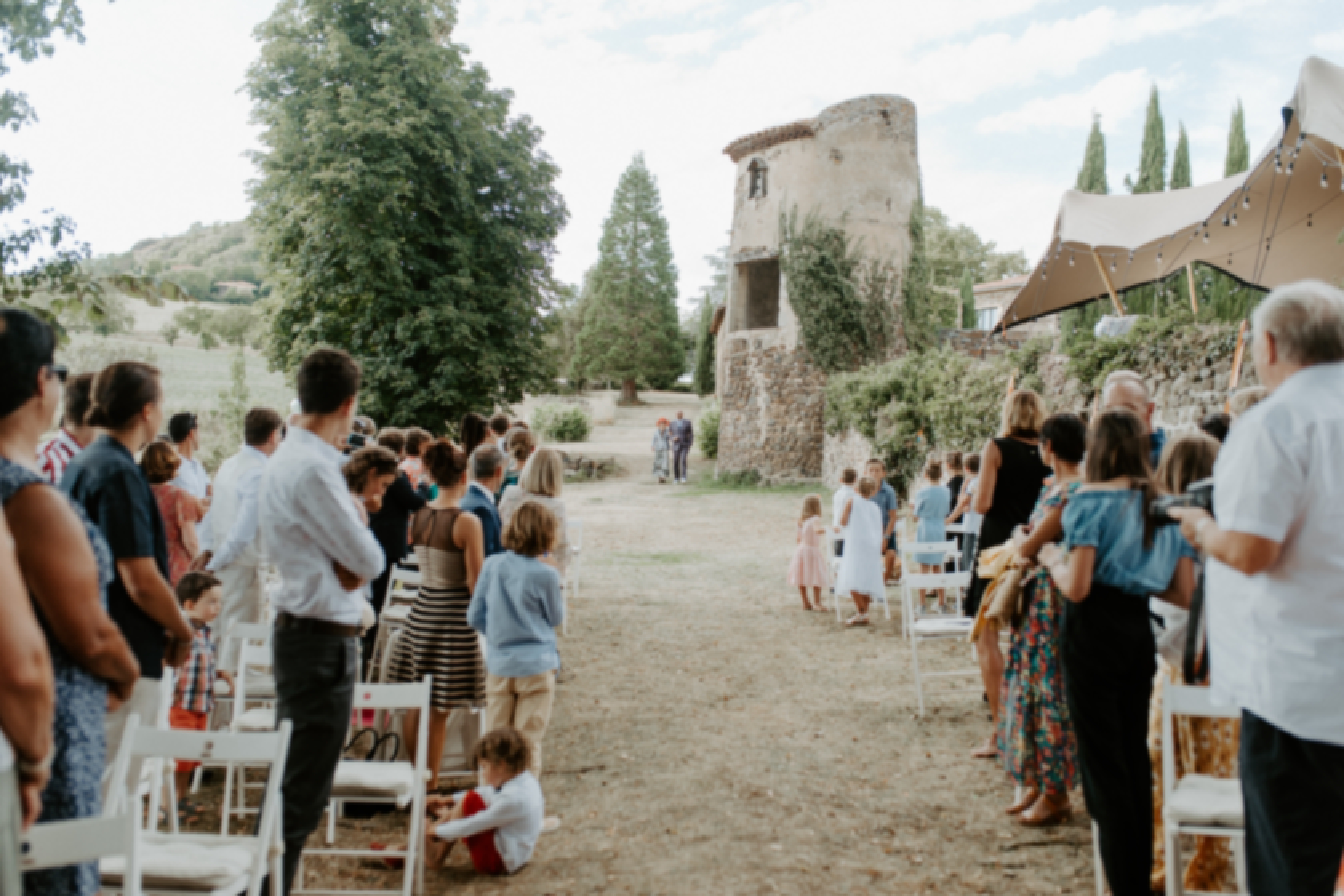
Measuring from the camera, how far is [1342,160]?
340 inches

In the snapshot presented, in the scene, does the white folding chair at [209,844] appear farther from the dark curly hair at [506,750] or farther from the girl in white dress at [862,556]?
the girl in white dress at [862,556]

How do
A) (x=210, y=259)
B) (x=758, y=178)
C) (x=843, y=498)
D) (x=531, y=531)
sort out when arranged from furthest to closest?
(x=210, y=259) → (x=758, y=178) → (x=843, y=498) → (x=531, y=531)

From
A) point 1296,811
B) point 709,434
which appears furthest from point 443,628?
point 709,434

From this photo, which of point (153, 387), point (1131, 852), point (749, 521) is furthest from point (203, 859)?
point (749, 521)

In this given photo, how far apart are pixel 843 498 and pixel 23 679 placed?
7.56 m

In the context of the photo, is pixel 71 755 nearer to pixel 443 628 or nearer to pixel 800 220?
pixel 443 628

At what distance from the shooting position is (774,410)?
22812mm

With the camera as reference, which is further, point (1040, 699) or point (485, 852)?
point (1040, 699)

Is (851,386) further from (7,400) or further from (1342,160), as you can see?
(7,400)

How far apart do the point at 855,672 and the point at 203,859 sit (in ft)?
16.5

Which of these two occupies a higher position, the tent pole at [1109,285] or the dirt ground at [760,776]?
the tent pole at [1109,285]

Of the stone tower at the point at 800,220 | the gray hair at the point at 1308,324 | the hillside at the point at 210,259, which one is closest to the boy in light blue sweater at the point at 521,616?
the gray hair at the point at 1308,324

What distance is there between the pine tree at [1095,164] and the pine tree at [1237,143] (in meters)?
3.29

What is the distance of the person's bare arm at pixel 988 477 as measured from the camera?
14.9 feet
